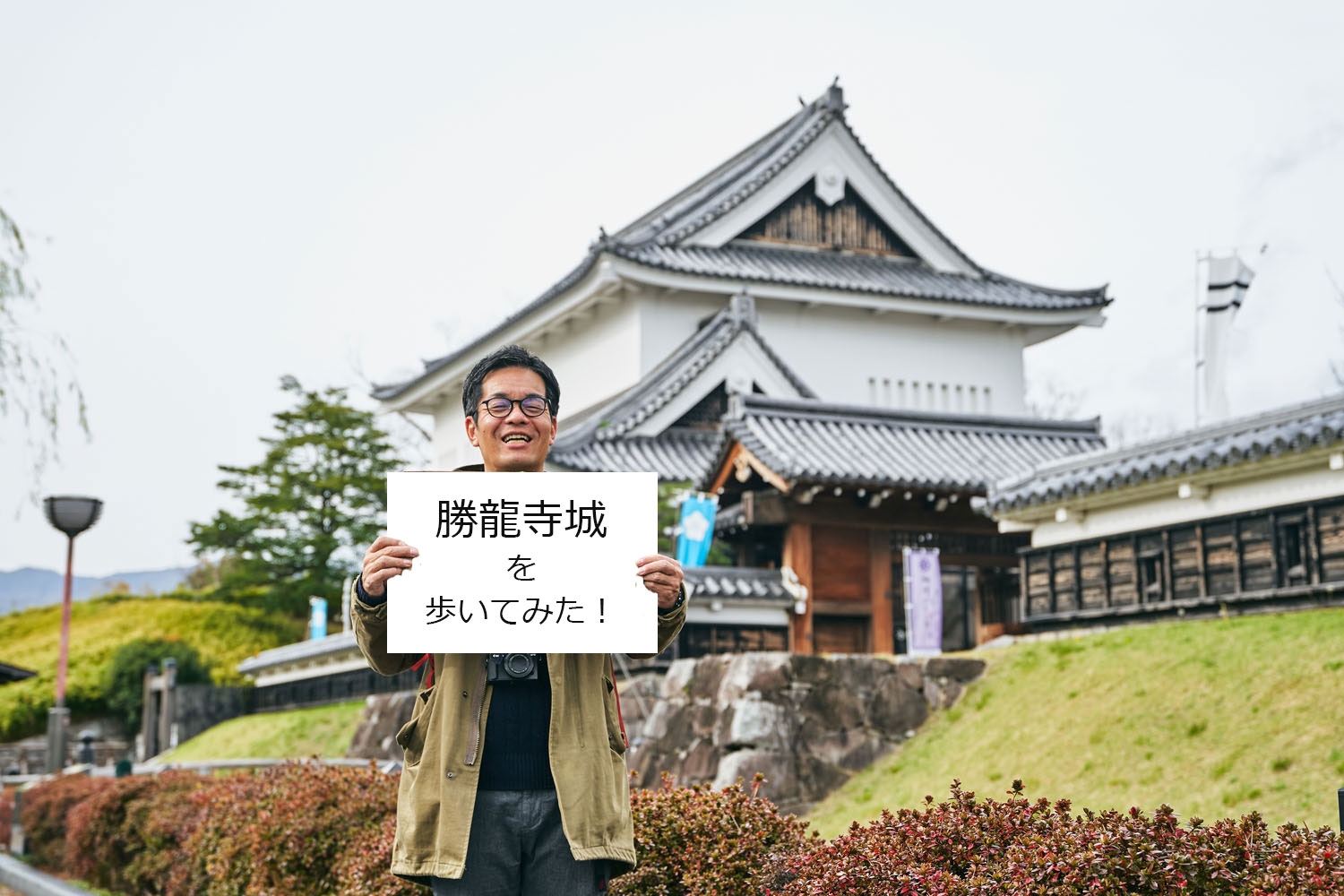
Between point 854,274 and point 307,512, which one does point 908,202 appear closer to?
point 854,274

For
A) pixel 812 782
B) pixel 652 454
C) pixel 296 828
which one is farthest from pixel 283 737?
pixel 296 828

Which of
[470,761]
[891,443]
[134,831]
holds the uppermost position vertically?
[891,443]

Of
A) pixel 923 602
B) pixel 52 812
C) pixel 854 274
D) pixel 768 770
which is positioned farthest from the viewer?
pixel 854 274

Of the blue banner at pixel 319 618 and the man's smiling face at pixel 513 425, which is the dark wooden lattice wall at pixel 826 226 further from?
the man's smiling face at pixel 513 425

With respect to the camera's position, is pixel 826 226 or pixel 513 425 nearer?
pixel 513 425

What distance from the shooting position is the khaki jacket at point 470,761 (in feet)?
12.0

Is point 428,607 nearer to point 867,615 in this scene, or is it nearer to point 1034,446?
point 867,615

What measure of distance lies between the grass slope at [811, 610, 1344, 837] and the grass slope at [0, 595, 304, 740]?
25.2m

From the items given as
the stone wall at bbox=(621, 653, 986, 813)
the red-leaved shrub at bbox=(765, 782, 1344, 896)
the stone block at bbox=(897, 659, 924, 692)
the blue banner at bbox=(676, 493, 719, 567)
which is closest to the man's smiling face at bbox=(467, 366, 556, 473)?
the red-leaved shrub at bbox=(765, 782, 1344, 896)

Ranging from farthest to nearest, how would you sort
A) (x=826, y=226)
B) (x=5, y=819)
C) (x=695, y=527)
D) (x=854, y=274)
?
(x=826, y=226)
(x=854, y=274)
(x=695, y=527)
(x=5, y=819)

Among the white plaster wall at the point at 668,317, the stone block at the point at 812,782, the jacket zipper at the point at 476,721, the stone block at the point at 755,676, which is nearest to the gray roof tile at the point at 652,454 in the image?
the white plaster wall at the point at 668,317

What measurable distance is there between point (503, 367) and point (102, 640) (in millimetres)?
34688

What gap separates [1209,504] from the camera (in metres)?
12.2

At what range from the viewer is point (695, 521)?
17312mm
